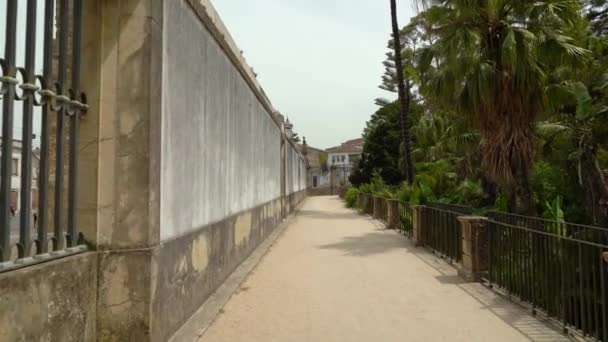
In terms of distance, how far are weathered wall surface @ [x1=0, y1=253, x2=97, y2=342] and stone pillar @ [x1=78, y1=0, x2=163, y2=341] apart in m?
0.18

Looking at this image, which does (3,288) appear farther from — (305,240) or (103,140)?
(305,240)

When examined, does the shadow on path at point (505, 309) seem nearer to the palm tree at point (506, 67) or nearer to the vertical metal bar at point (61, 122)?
the palm tree at point (506, 67)

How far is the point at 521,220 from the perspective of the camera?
9.41 m

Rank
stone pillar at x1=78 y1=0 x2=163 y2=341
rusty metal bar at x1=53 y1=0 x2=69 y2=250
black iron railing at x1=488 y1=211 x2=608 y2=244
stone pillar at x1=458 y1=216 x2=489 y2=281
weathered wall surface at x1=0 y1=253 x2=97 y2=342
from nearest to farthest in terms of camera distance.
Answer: weathered wall surface at x1=0 y1=253 x2=97 y2=342 → rusty metal bar at x1=53 y1=0 x2=69 y2=250 → stone pillar at x1=78 y1=0 x2=163 y2=341 → black iron railing at x1=488 y1=211 x2=608 y2=244 → stone pillar at x1=458 y1=216 x2=489 y2=281

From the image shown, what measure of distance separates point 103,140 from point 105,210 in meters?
0.60

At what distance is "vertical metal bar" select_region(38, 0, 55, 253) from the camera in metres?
3.62

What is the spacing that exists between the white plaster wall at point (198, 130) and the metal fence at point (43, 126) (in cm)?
88

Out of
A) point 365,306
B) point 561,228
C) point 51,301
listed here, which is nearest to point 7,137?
point 51,301

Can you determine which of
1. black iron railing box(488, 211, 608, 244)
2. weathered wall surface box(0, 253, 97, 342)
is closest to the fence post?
black iron railing box(488, 211, 608, 244)

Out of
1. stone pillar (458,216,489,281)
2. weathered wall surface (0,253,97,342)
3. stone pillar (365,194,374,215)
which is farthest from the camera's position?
stone pillar (365,194,374,215)

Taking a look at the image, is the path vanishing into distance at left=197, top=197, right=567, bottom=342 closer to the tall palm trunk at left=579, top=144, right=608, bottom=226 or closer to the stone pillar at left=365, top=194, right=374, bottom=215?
the tall palm trunk at left=579, top=144, right=608, bottom=226

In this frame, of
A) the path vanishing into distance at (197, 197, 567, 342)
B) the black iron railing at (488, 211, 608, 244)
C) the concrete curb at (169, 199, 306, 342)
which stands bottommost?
the path vanishing into distance at (197, 197, 567, 342)

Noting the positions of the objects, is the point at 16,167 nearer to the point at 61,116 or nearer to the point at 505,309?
the point at 61,116

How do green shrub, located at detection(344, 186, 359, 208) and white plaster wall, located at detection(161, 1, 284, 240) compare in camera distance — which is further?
green shrub, located at detection(344, 186, 359, 208)
